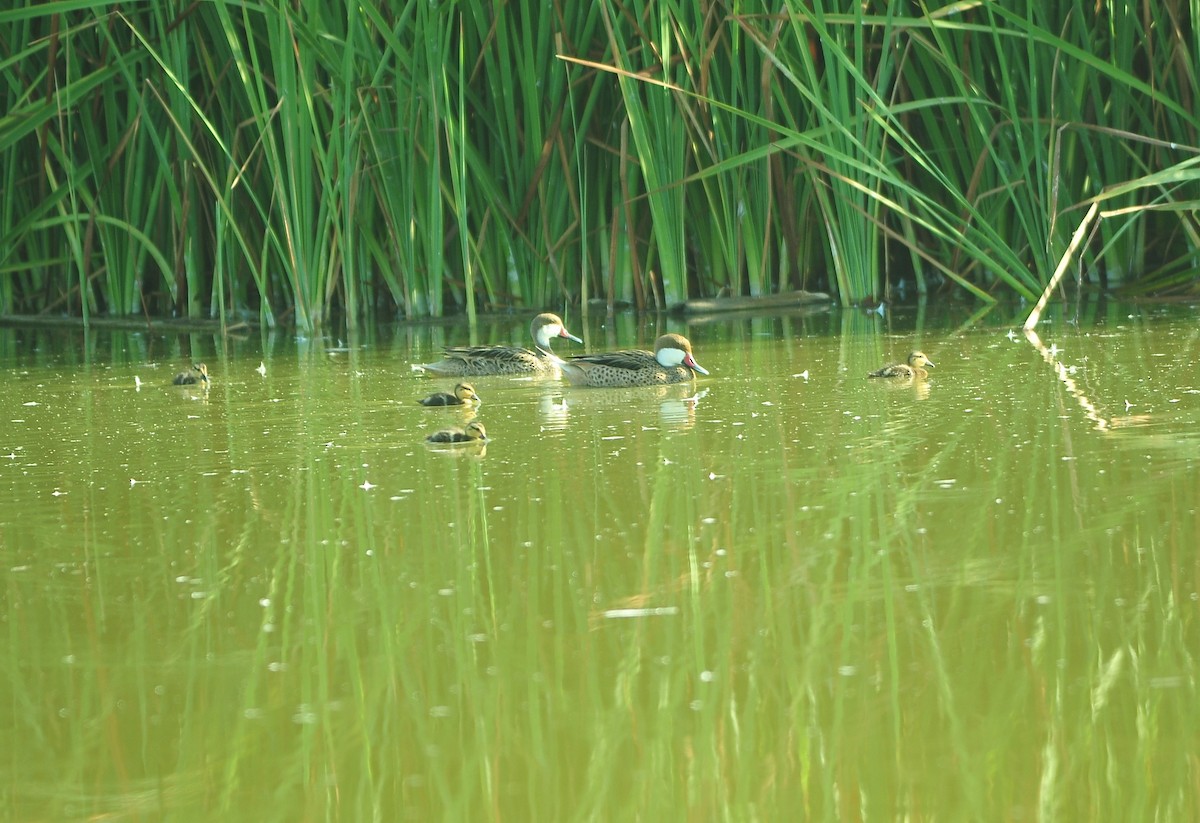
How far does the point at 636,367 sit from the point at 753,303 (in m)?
3.47

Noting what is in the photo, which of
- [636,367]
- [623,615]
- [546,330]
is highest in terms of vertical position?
[546,330]

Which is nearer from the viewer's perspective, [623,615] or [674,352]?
[623,615]

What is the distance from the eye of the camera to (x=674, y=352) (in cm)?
809

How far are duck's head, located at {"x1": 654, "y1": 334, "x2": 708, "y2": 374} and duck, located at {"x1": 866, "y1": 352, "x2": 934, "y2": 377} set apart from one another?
2.84ft

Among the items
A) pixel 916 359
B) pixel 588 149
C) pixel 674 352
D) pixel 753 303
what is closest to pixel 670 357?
pixel 674 352

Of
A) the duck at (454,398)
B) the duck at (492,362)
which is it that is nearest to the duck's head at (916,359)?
the duck at (492,362)

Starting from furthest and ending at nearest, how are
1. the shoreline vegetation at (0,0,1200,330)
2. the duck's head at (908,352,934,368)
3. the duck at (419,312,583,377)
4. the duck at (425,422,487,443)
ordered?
the shoreline vegetation at (0,0,1200,330)
the duck at (419,312,583,377)
the duck's head at (908,352,934,368)
the duck at (425,422,487,443)

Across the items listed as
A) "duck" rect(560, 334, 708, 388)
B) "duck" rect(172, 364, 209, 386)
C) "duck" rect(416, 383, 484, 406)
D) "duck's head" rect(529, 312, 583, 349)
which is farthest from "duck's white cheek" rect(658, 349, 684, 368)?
"duck" rect(172, 364, 209, 386)

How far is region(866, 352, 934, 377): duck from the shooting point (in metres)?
7.27

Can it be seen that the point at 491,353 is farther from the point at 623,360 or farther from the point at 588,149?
the point at 588,149

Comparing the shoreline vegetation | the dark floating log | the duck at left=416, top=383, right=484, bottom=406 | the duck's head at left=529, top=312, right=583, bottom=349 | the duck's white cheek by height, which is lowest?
the duck at left=416, top=383, right=484, bottom=406

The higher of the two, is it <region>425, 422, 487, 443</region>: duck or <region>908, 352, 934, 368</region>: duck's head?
<region>908, 352, 934, 368</region>: duck's head

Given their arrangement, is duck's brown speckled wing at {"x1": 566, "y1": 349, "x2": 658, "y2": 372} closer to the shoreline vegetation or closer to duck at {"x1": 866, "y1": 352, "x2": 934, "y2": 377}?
duck at {"x1": 866, "y1": 352, "x2": 934, "y2": 377}

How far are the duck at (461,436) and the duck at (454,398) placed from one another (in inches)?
35.1
